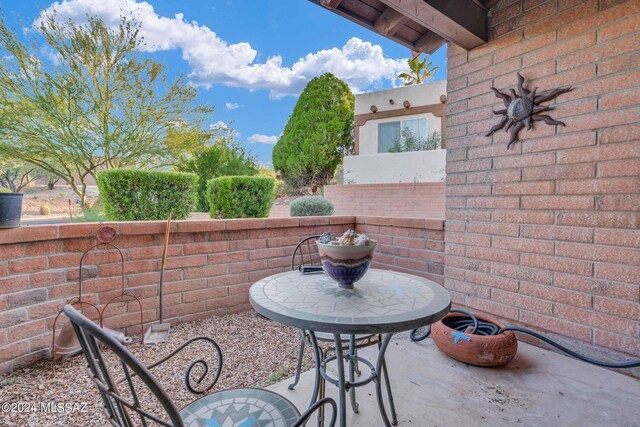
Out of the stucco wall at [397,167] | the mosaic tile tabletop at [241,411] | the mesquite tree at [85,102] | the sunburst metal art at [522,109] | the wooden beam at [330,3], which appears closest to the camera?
the mosaic tile tabletop at [241,411]

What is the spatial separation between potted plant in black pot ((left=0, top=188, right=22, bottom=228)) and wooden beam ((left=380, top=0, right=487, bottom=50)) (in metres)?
2.44

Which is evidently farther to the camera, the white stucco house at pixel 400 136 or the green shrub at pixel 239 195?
the white stucco house at pixel 400 136

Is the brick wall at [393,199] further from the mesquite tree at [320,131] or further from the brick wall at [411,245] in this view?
the brick wall at [411,245]

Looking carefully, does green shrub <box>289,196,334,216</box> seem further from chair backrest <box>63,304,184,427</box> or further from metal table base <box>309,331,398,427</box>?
chair backrest <box>63,304,184,427</box>

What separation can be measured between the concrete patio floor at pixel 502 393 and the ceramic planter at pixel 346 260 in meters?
0.69

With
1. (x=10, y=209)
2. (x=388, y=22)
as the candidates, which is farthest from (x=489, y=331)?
(x=10, y=209)

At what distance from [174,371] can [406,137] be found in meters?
8.45

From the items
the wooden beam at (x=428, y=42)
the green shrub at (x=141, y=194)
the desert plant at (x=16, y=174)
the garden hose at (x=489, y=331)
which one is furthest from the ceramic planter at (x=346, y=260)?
the desert plant at (x=16, y=174)

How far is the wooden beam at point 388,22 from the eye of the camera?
2420mm

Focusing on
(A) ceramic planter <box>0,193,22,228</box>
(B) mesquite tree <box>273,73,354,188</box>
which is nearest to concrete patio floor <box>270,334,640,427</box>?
(A) ceramic planter <box>0,193,22,228</box>

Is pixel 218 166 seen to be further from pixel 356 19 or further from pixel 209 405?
pixel 209 405

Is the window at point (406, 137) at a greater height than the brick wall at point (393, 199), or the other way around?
the window at point (406, 137)

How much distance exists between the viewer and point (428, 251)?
2787 millimetres

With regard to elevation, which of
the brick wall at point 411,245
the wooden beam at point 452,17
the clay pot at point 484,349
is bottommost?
the clay pot at point 484,349
